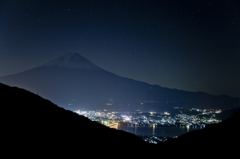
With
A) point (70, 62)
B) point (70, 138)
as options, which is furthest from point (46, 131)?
point (70, 62)

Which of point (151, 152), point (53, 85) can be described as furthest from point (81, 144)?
point (53, 85)

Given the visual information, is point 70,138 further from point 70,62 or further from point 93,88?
point 70,62

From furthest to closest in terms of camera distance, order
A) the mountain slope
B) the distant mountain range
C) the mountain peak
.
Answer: the mountain peak, the distant mountain range, the mountain slope

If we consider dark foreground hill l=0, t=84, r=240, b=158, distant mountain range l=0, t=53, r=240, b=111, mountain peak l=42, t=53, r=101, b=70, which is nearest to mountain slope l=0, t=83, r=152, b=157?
dark foreground hill l=0, t=84, r=240, b=158

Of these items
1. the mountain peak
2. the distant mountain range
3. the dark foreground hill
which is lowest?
the dark foreground hill

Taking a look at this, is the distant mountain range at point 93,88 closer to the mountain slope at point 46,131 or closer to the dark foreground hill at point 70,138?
the mountain slope at point 46,131

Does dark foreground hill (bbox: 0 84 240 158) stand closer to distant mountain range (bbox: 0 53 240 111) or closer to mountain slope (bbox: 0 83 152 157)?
mountain slope (bbox: 0 83 152 157)
